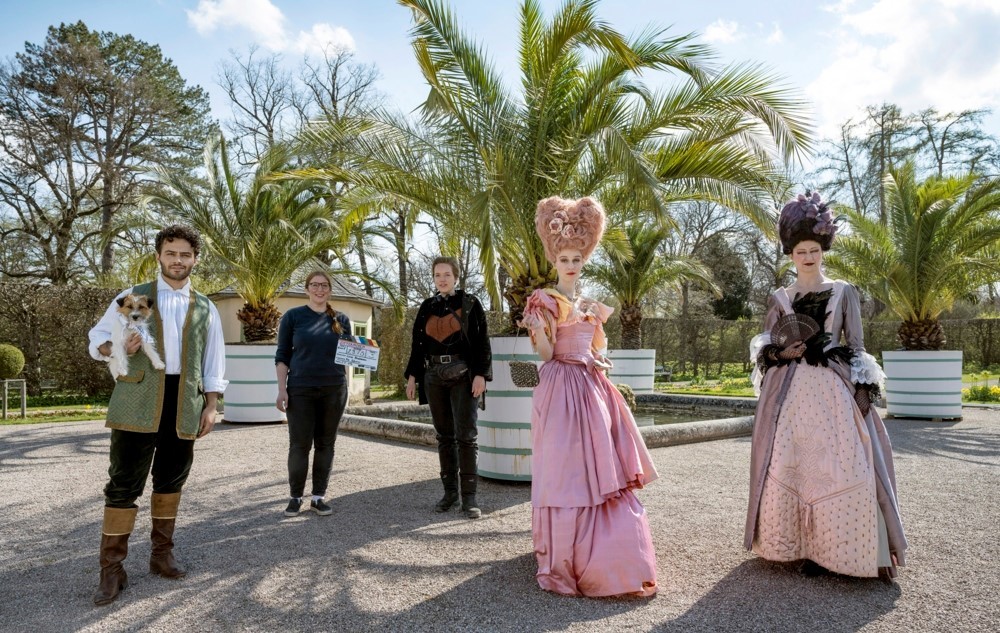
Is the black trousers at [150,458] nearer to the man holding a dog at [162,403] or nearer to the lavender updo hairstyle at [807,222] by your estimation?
the man holding a dog at [162,403]

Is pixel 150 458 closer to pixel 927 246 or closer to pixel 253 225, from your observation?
pixel 253 225

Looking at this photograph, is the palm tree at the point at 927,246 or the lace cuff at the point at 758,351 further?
the palm tree at the point at 927,246

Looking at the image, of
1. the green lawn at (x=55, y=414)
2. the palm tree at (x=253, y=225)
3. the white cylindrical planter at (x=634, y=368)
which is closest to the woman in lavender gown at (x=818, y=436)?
the palm tree at (x=253, y=225)

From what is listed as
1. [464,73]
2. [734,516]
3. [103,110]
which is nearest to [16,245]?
[103,110]

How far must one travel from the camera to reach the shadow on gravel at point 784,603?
286 cm

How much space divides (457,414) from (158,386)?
7.14 ft

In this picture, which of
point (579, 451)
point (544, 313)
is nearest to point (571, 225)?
point (544, 313)

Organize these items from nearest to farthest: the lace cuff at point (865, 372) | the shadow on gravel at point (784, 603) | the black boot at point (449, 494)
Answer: the shadow on gravel at point (784, 603) < the lace cuff at point (865, 372) < the black boot at point (449, 494)

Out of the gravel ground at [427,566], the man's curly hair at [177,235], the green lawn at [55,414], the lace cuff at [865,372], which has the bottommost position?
the gravel ground at [427,566]

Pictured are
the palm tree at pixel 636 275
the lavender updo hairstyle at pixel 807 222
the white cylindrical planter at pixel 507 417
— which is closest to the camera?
the lavender updo hairstyle at pixel 807 222

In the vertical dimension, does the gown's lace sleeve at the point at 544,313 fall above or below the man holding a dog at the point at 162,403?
above

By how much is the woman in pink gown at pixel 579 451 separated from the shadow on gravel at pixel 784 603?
13.4 inches

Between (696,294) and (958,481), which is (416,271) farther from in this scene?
(958,481)

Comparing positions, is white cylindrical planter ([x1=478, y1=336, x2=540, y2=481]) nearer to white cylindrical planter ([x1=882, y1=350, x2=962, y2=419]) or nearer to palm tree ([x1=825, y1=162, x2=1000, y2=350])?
white cylindrical planter ([x1=882, y1=350, x2=962, y2=419])
